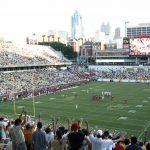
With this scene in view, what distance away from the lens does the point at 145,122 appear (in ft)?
101

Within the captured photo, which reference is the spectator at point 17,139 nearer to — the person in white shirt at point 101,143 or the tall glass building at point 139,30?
the person in white shirt at point 101,143

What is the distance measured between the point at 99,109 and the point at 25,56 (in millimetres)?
40506

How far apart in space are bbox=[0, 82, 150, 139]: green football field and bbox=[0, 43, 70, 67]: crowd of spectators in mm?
20107

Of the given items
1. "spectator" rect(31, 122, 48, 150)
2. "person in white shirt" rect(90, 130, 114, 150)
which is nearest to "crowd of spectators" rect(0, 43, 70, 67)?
"spectator" rect(31, 122, 48, 150)

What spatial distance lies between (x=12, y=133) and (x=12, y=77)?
50.1m

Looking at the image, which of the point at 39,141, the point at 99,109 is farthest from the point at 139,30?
the point at 39,141

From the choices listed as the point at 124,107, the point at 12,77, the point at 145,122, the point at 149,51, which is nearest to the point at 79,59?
the point at 149,51

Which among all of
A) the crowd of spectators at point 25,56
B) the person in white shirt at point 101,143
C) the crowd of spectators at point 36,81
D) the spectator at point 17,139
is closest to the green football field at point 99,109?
the crowd of spectators at point 36,81

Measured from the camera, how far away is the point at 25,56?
2955 inches

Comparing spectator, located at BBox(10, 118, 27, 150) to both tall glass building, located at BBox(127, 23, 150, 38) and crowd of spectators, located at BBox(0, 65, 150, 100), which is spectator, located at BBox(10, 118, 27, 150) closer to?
crowd of spectators, located at BBox(0, 65, 150, 100)

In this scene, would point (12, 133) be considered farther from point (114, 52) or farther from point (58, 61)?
point (114, 52)

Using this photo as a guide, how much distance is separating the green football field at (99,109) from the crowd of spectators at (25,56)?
20.1 m

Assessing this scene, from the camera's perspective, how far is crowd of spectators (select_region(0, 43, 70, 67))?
6769 cm

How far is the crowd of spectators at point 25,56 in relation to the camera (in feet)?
222
